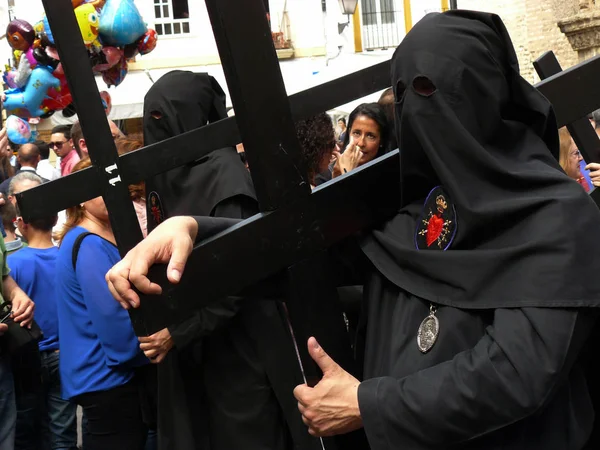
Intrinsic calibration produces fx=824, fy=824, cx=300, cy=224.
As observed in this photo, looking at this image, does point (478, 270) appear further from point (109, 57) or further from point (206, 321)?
point (109, 57)

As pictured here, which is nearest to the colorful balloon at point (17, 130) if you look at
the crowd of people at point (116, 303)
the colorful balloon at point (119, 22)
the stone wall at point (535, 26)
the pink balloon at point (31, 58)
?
the pink balloon at point (31, 58)

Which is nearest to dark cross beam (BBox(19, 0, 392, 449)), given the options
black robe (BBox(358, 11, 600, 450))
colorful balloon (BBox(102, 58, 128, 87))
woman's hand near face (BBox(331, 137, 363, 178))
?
black robe (BBox(358, 11, 600, 450))

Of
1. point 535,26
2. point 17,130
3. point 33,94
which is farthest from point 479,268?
point 535,26

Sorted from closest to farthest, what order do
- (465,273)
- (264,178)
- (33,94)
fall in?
(465,273), (264,178), (33,94)

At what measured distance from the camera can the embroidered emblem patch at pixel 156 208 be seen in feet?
11.4

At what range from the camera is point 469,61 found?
1795 millimetres

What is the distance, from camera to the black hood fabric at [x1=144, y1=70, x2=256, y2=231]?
3.29 meters

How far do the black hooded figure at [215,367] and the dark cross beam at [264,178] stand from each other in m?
0.91

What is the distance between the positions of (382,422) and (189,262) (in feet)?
1.75

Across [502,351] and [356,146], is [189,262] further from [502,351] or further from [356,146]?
[356,146]

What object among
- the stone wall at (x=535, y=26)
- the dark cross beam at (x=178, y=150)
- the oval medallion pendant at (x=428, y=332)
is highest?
the dark cross beam at (x=178, y=150)

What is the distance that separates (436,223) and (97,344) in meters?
2.36

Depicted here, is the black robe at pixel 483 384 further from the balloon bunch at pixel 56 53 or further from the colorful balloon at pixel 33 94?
the colorful balloon at pixel 33 94

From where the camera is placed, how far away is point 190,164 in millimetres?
3432
